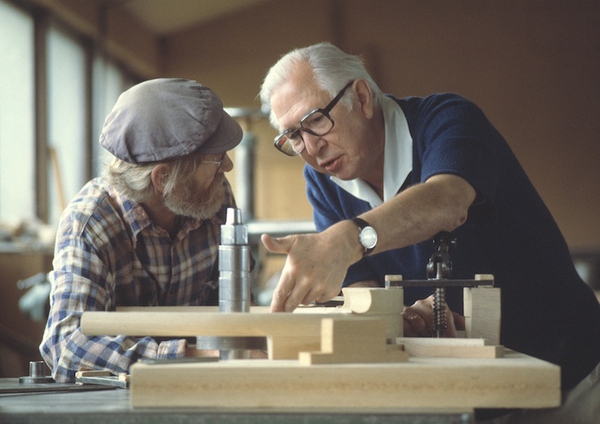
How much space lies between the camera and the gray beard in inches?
87.4

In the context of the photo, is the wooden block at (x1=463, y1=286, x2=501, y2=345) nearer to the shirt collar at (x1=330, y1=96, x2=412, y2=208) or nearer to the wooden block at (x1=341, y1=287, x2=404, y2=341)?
the wooden block at (x1=341, y1=287, x2=404, y2=341)

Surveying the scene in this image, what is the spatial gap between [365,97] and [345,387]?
1.46 m

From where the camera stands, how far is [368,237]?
1.63m

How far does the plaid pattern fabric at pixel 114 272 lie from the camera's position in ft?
5.87

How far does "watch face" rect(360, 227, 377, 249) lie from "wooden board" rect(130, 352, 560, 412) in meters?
0.47

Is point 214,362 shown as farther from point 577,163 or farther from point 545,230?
point 577,163

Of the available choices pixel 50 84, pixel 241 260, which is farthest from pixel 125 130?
pixel 50 84

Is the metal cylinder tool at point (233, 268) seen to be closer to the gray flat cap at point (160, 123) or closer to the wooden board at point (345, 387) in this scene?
the wooden board at point (345, 387)

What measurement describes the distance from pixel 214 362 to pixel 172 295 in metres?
1.05

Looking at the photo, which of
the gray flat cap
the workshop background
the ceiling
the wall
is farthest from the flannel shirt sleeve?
the wall

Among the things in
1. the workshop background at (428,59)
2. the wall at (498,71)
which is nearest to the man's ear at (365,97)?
the workshop background at (428,59)

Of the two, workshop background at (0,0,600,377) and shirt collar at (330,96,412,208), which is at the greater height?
workshop background at (0,0,600,377)

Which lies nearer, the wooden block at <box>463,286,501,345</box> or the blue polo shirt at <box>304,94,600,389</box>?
the wooden block at <box>463,286,501,345</box>

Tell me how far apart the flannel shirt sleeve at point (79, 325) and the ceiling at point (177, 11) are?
784cm
